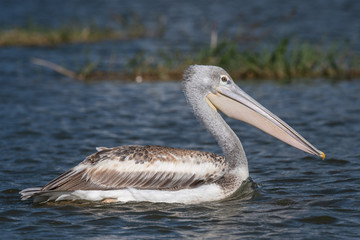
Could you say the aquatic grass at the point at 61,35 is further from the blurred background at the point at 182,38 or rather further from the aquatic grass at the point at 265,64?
the aquatic grass at the point at 265,64

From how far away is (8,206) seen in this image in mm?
6168

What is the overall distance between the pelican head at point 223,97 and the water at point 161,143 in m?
0.72

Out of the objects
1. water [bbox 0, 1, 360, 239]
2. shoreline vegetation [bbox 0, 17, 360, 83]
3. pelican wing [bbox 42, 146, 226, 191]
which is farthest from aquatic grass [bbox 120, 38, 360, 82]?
pelican wing [bbox 42, 146, 226, 191]

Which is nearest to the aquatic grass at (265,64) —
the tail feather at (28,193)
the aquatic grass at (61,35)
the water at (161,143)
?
the water at (161,143)

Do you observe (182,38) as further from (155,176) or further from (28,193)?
(28,193)

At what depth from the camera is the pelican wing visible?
237 inches

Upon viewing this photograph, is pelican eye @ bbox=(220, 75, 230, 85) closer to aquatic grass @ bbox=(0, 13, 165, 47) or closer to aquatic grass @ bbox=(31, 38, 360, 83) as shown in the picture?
aquatic grass @ bbox=(31, 38, 360, 83)

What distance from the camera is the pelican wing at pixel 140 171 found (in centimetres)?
601

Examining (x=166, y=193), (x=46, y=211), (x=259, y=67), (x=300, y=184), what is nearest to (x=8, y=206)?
(x=46, y=211)

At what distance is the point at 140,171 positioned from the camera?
6.04 metres

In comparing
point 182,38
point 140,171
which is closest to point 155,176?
point 140,171

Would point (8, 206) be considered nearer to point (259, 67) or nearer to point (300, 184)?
point (300, 184)

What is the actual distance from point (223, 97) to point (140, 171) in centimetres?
114

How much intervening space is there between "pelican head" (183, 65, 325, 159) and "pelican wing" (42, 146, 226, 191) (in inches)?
25.3
